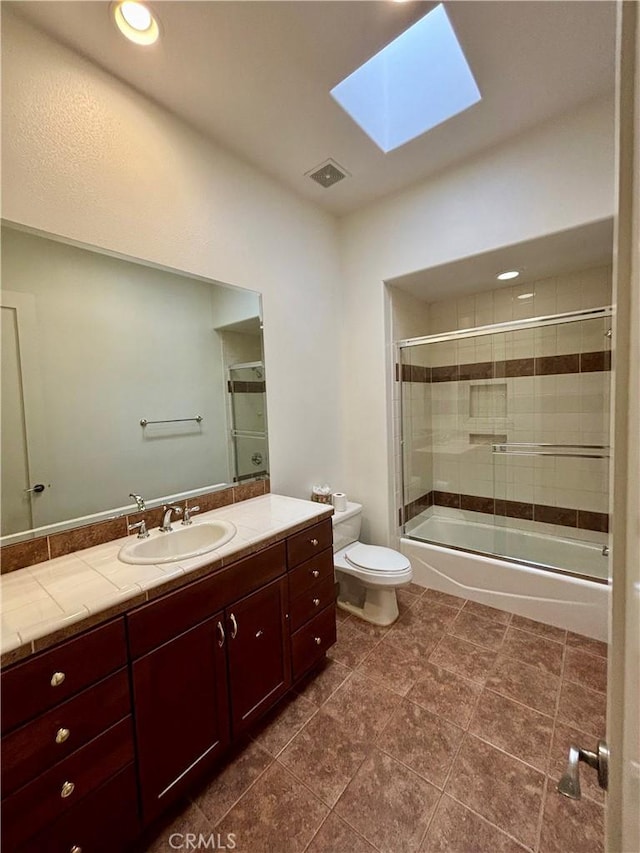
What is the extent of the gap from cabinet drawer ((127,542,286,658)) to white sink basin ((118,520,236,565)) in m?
0.13

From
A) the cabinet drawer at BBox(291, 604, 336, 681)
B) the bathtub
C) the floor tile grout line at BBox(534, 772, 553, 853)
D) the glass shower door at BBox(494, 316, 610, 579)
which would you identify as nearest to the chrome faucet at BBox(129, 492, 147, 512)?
the cabinet drawer at BBox(291, 604, 336, 681)

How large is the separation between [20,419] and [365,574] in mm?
1875

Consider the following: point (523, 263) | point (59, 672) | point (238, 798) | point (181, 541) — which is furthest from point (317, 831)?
point (523, 263)

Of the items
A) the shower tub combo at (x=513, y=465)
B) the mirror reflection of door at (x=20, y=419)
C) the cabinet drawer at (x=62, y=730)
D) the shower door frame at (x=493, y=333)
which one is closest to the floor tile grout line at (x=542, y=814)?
the shower tub combo at (x=513, y=465)

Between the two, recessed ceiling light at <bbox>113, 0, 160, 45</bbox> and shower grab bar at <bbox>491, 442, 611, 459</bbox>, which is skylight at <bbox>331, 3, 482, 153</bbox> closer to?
recessed ceiling light at <bbox>113, 0, 160, 45</bbox>

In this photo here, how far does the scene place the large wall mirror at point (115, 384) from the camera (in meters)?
1.25

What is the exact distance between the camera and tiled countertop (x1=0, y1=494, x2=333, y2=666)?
0.85 metres

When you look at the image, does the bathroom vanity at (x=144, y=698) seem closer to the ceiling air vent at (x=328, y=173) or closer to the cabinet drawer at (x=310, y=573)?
the cabinet drawer at (x=310, y=573)

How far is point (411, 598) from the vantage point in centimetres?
242

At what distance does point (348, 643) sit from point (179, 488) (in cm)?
134

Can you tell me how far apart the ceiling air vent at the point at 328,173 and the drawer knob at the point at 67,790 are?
2.92m

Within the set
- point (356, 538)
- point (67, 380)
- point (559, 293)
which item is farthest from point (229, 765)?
point (559, 293)

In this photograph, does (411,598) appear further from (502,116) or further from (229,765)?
(502,116)

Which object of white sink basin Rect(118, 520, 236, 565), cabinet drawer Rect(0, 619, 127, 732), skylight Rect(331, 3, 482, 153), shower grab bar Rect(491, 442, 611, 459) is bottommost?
cabinet drawer Rect(0, 619, 127, 732)
